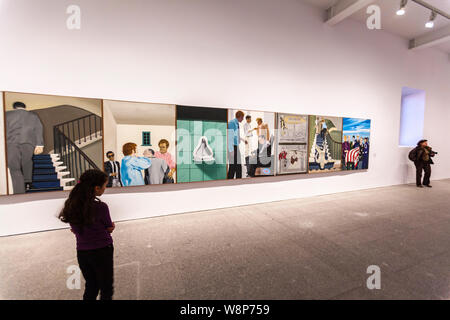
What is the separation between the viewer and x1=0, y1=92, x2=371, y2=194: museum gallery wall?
307 centimetres

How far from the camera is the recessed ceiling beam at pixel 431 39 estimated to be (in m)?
6.34

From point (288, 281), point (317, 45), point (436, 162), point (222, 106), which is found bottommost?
point (288, 281)

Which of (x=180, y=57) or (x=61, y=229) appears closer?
(x=61, y=229)

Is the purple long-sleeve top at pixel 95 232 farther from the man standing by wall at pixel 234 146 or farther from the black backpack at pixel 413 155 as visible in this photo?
the black backpack at pixel 413 155

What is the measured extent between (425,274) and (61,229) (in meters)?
5.14

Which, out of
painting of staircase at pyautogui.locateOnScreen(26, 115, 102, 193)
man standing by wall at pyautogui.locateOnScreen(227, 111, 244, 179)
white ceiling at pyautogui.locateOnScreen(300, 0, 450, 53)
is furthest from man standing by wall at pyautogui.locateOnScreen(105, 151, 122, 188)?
white ceiling at pyautogui.locateOnScreen(300, 0, 450, 53)

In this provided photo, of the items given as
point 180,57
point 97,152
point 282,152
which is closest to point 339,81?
point 282,152

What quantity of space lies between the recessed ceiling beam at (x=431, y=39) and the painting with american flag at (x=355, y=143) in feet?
11.1

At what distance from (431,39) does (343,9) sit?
4.14m

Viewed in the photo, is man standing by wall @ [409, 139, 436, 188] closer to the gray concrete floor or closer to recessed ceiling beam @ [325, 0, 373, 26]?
the gray concrete floor

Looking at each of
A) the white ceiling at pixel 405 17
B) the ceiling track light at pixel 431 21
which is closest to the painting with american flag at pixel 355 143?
the ceiling track light at pixel 431 21

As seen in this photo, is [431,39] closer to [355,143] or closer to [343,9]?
[343,9]

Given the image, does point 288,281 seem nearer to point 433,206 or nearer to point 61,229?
point 61,229

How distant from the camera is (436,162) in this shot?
815cm
